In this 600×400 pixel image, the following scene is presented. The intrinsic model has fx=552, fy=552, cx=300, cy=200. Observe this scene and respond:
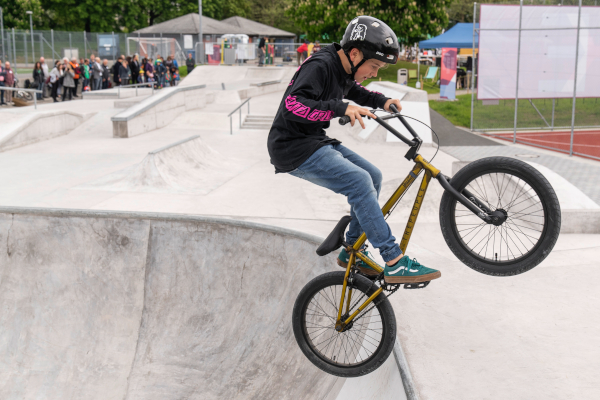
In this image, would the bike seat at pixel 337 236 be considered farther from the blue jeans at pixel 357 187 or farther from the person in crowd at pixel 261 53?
the person in crowd at pixel 261 53

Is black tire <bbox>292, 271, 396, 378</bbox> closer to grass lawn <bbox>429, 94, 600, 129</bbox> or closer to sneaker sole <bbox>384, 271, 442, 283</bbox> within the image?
sneaker sole <bbox>384, 271, 442, 283</bbox>

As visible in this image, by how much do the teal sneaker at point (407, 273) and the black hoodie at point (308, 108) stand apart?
862 mm

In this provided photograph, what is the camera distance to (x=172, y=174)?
32.2 feet

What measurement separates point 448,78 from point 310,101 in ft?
73.5

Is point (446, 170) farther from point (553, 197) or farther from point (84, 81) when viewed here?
point (84, 81)

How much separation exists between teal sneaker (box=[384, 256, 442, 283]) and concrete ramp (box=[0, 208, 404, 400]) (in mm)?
1271

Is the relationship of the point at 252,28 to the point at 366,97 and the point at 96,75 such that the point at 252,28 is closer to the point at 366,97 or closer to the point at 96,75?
the point at 96,75

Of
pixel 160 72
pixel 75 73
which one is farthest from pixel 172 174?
pixel 160 72

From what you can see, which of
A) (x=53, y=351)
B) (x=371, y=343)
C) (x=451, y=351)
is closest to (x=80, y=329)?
(x=53, y=351)

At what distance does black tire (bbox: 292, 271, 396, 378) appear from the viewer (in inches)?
128

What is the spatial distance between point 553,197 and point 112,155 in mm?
11577

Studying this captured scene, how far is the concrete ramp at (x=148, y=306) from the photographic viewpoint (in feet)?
15.5

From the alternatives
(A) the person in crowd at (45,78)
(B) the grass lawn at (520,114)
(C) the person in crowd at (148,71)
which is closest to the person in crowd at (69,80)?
(A) the person in crowd at (45,78)

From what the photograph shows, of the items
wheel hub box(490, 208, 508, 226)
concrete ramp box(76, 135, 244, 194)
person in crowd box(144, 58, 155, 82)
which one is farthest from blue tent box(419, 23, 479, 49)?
wheel hub box(490, 208, 508, 226)
